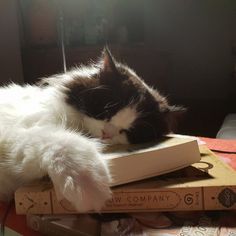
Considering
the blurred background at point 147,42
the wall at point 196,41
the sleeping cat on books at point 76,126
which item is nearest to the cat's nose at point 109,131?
the sleeping cat on books at point 76,126

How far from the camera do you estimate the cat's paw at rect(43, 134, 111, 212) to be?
0.60 m

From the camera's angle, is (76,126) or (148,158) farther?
(76,126)

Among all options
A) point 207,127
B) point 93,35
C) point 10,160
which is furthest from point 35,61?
point 10,160

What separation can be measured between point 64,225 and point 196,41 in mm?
2218

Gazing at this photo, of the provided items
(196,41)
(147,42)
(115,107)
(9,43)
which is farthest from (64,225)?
(196,41)

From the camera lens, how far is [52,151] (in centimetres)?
66

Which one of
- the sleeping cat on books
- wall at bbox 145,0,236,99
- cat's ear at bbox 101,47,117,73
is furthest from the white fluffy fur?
wall at bbox 145,0,236,99

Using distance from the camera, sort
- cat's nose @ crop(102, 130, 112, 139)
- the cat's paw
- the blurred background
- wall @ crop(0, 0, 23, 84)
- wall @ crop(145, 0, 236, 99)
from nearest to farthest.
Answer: the cat's paw, cat's nose @ crop(102, 130, 112, 139), wall @ crop(0, 0, 23, 84), the blurred background, wall @ crop(145, 0, 236, 99)

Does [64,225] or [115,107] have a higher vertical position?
[115,107]

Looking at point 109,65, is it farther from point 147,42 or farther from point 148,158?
point 147,42

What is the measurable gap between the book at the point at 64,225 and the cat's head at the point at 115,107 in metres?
0.22

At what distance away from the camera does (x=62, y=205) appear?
0.66m

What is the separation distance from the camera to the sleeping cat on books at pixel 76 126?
0.63m

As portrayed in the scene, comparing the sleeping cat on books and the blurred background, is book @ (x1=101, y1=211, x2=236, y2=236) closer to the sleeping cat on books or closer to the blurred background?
the sleeping cat on books
